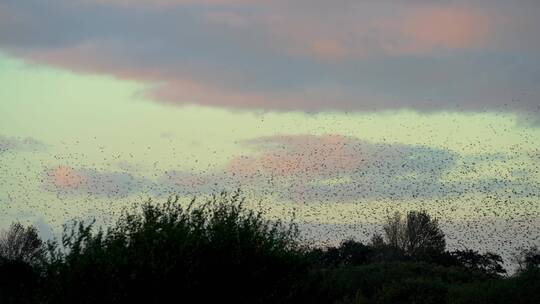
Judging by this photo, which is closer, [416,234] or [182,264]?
[182,264]

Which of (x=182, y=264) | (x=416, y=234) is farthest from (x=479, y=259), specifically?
(x=182, y=264)

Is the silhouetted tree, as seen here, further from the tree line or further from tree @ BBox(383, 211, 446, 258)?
the tree line

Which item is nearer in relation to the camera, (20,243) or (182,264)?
(182,264)

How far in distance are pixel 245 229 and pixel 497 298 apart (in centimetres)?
2002

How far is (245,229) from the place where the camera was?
29.7m

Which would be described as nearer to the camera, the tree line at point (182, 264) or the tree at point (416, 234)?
the tree line at point (182, 264)

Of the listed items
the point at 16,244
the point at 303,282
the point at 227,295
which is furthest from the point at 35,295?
the point at 16,244

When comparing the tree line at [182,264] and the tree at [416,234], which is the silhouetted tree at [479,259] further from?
the tree line at [182,264]

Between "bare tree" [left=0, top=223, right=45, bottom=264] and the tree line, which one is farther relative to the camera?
"bare tree" [left=0, top=223, right=45, bottom=264]

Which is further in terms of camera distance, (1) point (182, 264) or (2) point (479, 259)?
(2) point (479, 259)

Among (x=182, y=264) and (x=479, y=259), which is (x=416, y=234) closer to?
(x=479, y=259)

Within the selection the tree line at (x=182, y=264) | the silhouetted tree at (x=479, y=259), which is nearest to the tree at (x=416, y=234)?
the silhouetted tree at (x=479, y=259)

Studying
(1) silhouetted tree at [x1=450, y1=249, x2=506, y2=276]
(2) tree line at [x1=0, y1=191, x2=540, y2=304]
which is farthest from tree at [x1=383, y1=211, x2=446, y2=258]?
(2) tree line at [x1=0, y1=191, x2=540, y2=304]

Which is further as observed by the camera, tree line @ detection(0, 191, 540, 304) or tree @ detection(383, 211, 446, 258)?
tree @ detection(383, 211, 446, 258)
